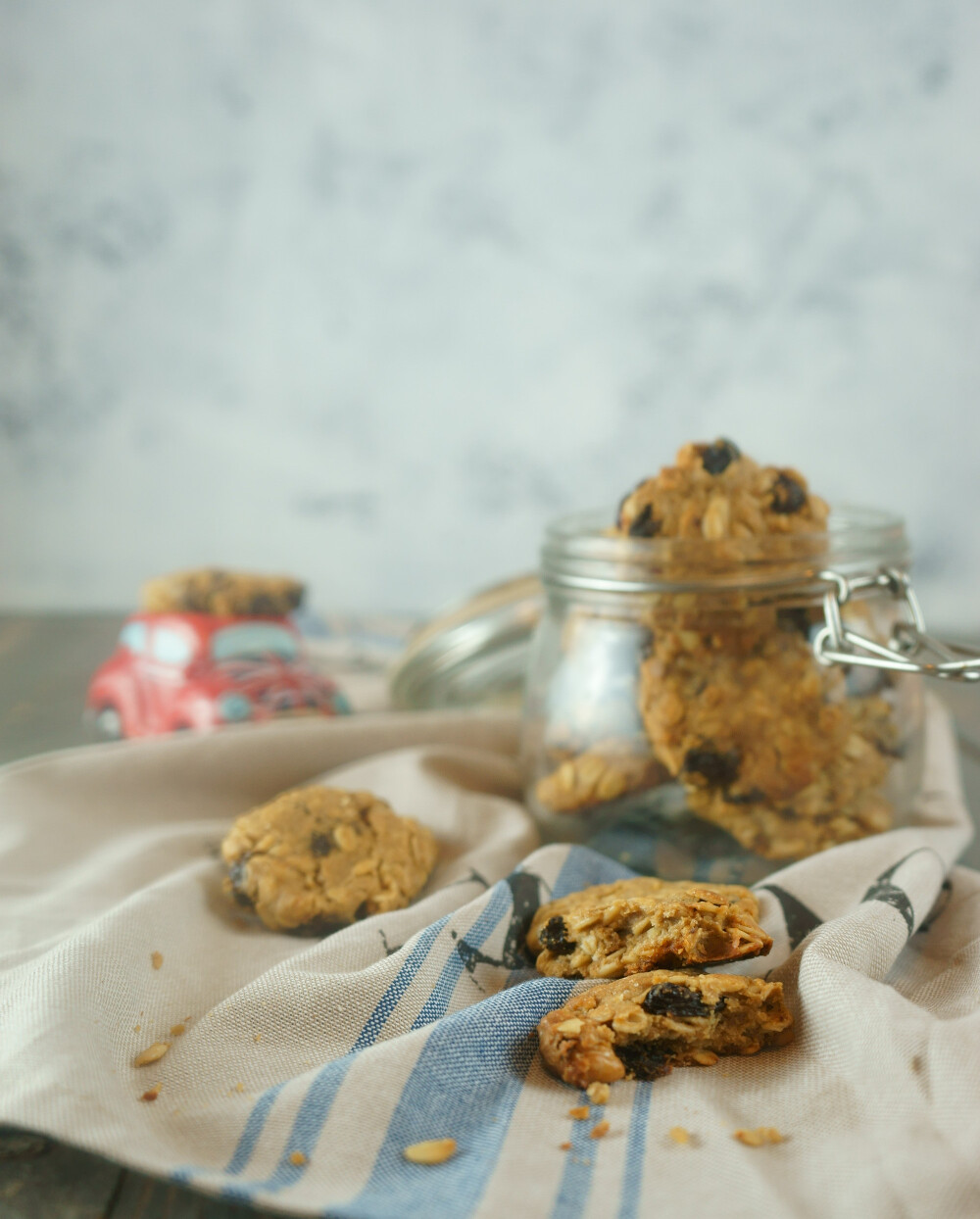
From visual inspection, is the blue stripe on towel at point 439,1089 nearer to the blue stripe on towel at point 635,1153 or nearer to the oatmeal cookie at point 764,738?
the blue stripe on towel at point 635,1153

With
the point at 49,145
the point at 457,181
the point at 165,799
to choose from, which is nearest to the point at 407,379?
the point at 457,181

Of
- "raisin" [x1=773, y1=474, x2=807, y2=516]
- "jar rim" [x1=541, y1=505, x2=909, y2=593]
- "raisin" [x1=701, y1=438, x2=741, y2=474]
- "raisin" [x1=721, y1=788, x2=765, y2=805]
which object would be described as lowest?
"raisin" [x1=721, y1=788, x2=765, y2=805]

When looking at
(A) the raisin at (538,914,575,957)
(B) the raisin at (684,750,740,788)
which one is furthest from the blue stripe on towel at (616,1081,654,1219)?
(B) the raisin at (684,750,740,788)

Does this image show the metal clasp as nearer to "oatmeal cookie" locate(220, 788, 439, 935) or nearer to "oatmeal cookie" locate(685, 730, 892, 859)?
"oatmeal cookie" locate(685, 730, 892, 859)

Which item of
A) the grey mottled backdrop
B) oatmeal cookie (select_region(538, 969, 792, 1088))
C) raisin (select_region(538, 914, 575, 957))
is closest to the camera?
oatmeal cookie (select_region(538, 969, 792, 1088))

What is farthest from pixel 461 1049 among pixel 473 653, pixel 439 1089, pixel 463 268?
pixel 463 268

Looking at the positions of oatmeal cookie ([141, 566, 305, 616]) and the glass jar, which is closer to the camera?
the glass jar

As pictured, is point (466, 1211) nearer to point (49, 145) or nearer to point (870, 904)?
point (870, 904)
